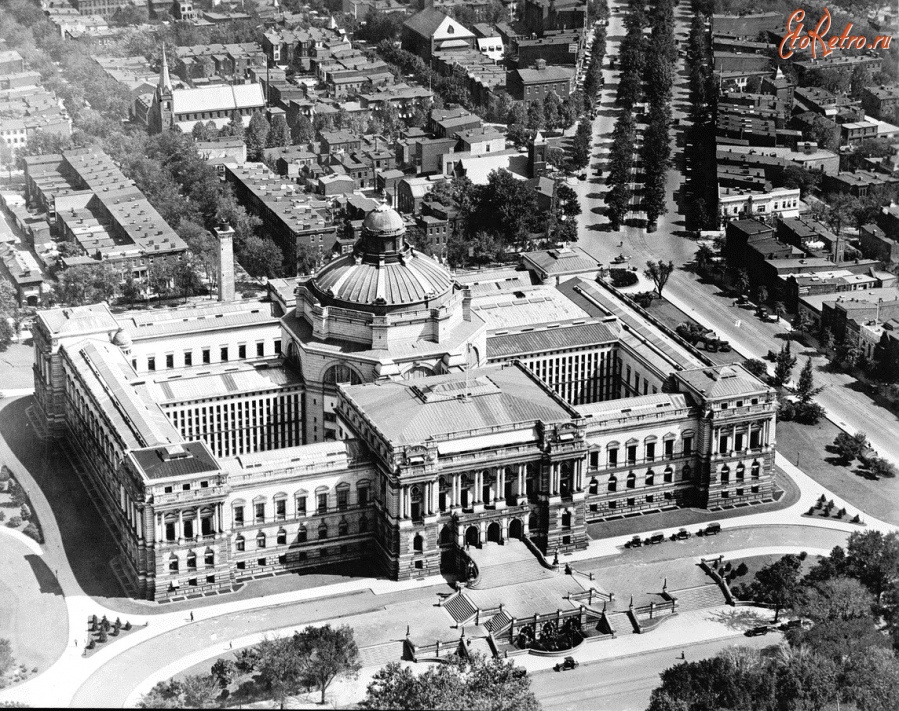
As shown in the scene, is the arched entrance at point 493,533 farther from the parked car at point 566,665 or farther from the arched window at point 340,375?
the arched window at point 340,375

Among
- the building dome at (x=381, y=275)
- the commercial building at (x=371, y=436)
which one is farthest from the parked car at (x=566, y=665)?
the building dome at (x=381, y=275)

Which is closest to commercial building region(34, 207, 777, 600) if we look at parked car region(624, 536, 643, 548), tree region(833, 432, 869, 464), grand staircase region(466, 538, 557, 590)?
grand staircase region(466, 538, 557, 590)

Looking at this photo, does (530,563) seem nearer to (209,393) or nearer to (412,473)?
(412,473)

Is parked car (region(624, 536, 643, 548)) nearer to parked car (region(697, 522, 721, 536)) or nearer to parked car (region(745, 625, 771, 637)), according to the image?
parked car (region(697, 522, 721, 536))

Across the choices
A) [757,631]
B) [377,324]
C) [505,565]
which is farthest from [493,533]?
[377,324]

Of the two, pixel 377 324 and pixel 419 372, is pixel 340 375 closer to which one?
pixel 377 324

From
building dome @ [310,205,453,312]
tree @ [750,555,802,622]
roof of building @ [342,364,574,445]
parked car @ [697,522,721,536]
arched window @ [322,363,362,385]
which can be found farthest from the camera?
building dome @ [310,205,453,312]

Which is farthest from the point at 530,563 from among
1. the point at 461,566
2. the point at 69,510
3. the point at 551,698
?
the point at 69,510
